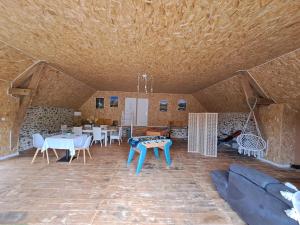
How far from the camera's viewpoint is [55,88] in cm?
576

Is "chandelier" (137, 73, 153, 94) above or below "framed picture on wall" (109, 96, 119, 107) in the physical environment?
above

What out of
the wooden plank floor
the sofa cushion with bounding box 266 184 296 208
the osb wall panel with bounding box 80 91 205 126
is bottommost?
the wooden plank floor

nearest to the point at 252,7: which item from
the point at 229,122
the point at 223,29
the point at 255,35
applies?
the point at 223,29

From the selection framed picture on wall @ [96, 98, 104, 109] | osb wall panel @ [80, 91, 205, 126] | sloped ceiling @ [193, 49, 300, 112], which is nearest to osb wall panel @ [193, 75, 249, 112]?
sloped ceiling @ [193, 49, 300, 112]

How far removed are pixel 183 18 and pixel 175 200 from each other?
2.91 meters

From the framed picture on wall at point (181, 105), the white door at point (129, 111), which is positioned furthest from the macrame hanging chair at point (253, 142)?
the white door at point (129, 111)

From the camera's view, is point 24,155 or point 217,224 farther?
Result: point 24,155

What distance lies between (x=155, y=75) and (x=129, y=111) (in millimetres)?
4633

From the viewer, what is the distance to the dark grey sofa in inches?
63.2

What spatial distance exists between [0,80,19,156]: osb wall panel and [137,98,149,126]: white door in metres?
6.05

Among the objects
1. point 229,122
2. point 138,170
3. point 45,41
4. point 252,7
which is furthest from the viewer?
point 229,122

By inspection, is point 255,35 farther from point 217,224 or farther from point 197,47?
point 217,224

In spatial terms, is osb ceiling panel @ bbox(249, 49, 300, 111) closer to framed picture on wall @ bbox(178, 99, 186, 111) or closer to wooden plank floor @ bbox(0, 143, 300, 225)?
wooden plank floor @ bbox(0, 143, 300, 225)

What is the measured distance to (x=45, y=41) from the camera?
9.95 feet
